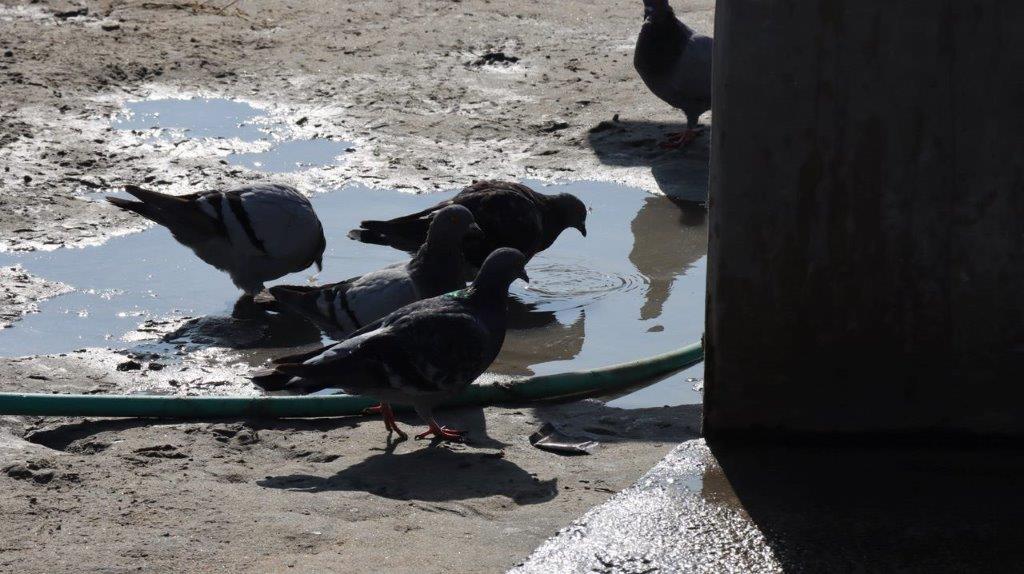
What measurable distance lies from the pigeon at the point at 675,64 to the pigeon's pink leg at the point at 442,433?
5.16 meters

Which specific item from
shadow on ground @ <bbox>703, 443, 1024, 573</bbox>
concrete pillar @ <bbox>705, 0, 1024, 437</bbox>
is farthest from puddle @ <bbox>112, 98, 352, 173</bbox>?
shadow on ground @ <bbox>703, 443, 1024, 573</bbox>

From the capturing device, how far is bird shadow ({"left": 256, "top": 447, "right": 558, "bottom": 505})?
4117 millimetres

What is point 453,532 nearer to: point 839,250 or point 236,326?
point 839,250

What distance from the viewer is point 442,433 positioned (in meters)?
4.82

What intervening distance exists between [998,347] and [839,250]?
22.5 inches

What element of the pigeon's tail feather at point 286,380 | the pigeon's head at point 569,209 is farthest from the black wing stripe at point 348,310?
the pigeon's head at point 569,209

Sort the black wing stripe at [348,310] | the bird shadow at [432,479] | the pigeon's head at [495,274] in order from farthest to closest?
the black wing stripe at [348,310], the pigeon's head at [495,274], the bird shadow at [432,479]

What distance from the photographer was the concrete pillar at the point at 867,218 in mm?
3645

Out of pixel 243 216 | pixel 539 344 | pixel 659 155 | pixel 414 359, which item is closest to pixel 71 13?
pixel 659 155

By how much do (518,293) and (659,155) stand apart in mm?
2796

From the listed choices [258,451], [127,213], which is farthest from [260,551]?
[127,213]

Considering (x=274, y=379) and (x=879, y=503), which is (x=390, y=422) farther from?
(x=879, y=503)

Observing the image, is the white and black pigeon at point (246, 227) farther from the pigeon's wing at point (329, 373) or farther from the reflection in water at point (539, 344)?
the pigeon's wing at point (329, 373)

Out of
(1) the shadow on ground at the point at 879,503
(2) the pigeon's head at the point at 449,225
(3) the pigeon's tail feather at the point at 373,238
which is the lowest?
(3) the pigeon's tail feather at the point at 373,238
